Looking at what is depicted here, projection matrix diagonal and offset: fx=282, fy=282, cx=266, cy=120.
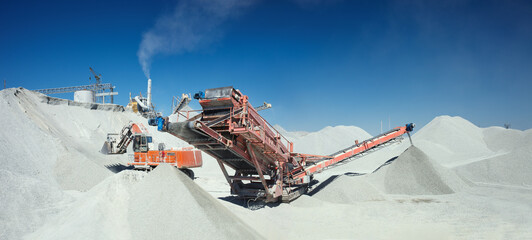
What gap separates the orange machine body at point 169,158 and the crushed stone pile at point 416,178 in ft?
29.6

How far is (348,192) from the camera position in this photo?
35.6 feet

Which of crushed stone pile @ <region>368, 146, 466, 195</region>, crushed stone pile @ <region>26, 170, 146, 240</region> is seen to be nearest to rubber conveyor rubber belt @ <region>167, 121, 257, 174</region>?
crushed stone pile @ <region>26, 170, 146, 240</region>

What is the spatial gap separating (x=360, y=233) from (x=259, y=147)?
3655mm

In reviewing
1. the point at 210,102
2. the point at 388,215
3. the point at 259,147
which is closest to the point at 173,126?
the point at 210,102

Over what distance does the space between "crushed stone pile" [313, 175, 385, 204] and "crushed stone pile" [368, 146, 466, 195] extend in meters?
1.81

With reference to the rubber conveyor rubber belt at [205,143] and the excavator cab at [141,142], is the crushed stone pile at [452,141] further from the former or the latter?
the excavator cab at [141,142]

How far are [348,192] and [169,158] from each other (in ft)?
28.2

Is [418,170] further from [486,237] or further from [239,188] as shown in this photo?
[239,188]

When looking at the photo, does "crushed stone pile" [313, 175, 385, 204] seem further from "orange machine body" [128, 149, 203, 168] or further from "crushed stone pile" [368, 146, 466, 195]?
"orange machine body" [128, 149, 203, 168]

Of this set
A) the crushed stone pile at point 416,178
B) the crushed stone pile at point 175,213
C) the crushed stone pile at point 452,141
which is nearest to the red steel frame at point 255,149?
the crushed stone pile at point 175,213

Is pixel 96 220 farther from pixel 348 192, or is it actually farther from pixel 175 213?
pixel 348 192

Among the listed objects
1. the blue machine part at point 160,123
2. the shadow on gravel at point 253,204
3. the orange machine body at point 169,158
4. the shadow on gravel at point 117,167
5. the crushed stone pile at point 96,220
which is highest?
the blue machine part at point 160,123

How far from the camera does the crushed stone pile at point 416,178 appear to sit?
1188 centimetres

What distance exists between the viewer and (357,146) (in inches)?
508
